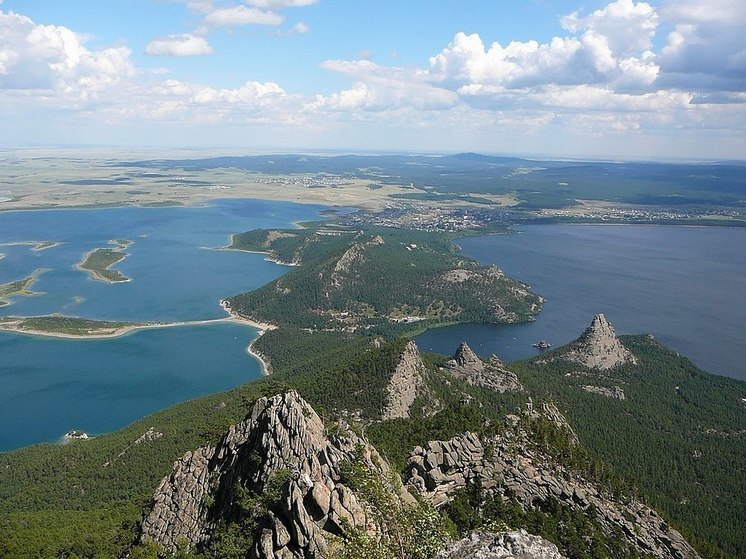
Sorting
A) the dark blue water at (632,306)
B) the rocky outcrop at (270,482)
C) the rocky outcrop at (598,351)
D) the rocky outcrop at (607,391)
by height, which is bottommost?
the dark blue water at (632,306)

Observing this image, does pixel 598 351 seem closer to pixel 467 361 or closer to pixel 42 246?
pixel 467 361

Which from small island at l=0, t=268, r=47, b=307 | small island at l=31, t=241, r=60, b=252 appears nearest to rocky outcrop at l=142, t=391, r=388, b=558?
small island at l=0, t=268, r=47, b=307

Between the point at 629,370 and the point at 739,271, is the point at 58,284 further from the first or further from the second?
the point at 739,271

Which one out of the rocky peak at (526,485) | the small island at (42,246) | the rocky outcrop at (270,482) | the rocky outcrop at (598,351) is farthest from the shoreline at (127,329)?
the small island at (42,246)

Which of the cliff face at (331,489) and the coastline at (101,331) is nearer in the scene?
the cliff face at (331,489)

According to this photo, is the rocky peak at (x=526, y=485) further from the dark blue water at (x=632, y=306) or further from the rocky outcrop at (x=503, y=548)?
the dark blue water at (x=632, y=306)

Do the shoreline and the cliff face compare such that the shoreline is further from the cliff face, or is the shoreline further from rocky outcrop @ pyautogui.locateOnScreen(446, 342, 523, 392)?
the cliff face

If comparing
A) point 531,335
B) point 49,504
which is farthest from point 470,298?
→ point 49,504
